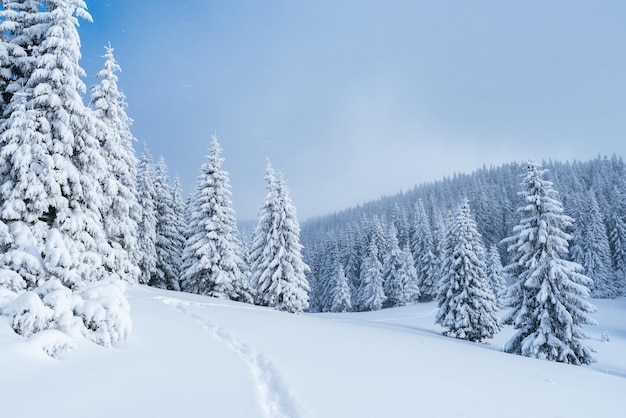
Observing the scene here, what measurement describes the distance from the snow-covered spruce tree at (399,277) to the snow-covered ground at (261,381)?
50931mm

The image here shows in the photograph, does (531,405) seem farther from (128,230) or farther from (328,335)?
(128,230)

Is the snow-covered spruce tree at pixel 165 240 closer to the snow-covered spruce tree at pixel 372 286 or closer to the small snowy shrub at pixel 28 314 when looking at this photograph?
the small snowy shrub at pixel 28 314

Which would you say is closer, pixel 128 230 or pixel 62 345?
pixel 62 345

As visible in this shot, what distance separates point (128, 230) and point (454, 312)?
26.1 m

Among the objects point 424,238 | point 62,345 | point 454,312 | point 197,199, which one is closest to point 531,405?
point 62,345

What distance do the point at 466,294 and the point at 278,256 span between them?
16063 millimetres

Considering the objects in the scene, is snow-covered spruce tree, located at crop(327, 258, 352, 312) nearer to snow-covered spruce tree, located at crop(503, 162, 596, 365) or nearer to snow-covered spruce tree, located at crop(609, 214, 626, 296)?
snow-covered spruce tree, located at crop(503, 162, 596, 365)

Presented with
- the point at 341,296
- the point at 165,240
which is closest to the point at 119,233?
the point at 165,240

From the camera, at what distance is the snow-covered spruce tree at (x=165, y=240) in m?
36.2

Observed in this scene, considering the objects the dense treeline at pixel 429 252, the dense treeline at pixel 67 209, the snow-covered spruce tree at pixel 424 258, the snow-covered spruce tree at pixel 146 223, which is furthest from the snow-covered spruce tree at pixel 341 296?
the snow-covered spruce tree at pixel 146 223

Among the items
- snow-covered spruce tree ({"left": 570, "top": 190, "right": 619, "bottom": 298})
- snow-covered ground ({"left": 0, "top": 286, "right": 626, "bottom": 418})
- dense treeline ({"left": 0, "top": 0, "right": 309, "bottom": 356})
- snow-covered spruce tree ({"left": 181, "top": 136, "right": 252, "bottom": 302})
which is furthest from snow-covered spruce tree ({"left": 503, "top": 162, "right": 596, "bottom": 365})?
snow-covered spruce tree ({"left": 570, "top": 190, "right": 619, "bottom": 298})

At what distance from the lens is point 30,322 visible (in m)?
7.05

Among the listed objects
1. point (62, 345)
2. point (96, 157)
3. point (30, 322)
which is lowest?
point (62, 345)

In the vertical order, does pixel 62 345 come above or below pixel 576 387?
above
